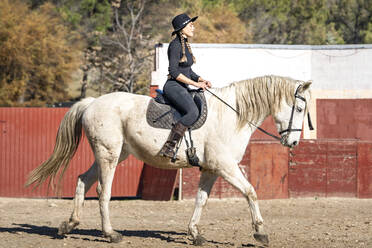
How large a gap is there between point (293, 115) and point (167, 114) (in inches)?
66.2

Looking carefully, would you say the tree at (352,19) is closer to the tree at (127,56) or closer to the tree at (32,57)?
the tree at (127,56)

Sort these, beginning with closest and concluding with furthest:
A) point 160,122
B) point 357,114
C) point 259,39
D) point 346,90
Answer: point 160,122 < point 357,114 < point 346,90 < point 259,39

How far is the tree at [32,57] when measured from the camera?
107 feet

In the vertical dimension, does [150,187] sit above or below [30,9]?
below

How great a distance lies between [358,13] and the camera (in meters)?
40.5

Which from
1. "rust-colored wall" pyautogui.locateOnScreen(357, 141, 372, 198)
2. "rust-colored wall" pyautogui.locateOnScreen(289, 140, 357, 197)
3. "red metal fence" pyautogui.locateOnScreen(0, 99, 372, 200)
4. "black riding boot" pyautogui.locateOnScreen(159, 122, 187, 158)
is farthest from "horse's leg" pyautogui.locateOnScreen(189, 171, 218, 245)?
"rust-colored wall" pyautogui.locateOnScreen(357, 141, 372, 198)

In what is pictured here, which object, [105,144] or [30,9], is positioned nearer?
[105,144]

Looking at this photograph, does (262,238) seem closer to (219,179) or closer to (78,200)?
(78,200)

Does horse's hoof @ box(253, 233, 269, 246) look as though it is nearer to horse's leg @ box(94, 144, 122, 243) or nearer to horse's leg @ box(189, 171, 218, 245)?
horse's leg @ box(189, 171, 218, 245)

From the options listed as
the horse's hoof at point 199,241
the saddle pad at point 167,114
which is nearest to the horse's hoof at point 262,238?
the horse's hoof at point 199,241

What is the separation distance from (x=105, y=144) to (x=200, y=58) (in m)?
8.93

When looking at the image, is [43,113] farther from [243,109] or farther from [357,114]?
[357,114]

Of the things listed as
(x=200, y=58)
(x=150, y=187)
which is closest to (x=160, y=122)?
(x=150, y=187)

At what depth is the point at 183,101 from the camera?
7.65m
